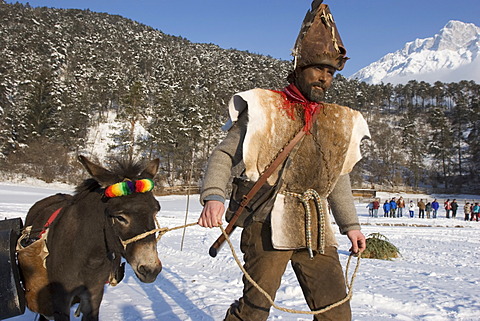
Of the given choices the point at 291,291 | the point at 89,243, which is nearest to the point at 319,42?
the point at 89,243

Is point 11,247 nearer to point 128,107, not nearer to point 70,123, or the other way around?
point 128,107

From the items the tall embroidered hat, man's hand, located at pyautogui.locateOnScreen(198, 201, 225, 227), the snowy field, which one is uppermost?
the tall embroidered hat

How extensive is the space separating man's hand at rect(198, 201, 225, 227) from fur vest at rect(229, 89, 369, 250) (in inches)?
11.8

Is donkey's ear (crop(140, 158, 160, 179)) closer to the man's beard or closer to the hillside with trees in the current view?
the man's beard

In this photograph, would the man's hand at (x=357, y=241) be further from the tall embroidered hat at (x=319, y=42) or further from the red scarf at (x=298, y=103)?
the tall embroidered hat at (x=319, y=42)

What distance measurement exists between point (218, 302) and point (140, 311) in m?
1.05

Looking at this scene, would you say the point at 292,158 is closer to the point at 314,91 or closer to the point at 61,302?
the point at 314,91

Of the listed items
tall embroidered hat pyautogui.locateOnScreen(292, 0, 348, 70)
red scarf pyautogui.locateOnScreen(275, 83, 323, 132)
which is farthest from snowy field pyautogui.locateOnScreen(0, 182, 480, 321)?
tall embroidered hat pyautogui.locateOnScreen(292, 0, 348, 70)

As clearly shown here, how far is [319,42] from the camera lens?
218cm

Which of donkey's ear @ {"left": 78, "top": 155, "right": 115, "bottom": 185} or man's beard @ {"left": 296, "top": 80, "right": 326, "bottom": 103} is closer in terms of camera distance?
man's beard @ {"left": 296, "top": 80, "right": 326, "bottom": 103}

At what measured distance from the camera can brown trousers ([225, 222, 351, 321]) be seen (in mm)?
2059

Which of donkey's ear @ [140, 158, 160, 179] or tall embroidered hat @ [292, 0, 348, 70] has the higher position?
tall embroidered hat @ [292, 0, 348, 70]

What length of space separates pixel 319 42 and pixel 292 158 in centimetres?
76

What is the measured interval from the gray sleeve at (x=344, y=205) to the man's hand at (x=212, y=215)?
3.02 feet
